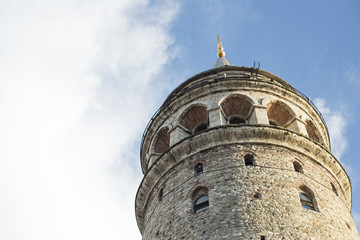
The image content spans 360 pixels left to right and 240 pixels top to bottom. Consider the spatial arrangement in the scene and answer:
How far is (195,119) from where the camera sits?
2325 centimetres

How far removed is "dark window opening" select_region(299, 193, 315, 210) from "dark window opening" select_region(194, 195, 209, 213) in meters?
3.32

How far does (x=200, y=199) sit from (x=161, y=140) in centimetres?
714

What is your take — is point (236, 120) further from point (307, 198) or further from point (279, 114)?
point (307, 198)

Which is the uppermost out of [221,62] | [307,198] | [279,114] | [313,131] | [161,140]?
[221,62]

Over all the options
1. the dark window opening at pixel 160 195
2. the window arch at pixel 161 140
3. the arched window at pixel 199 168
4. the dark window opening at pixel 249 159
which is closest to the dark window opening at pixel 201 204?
the arched window at pixel 199 168

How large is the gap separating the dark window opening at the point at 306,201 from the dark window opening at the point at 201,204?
3321mm

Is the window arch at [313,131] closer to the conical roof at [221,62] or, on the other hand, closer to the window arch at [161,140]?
the window arch at [161,140]

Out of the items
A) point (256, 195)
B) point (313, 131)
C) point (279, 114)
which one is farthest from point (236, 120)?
point (256, 195)

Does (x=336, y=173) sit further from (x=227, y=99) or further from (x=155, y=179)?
(x=155, y=179)

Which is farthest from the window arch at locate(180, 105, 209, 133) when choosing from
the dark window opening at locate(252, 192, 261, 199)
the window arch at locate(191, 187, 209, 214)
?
the dark window opening at locate(252, 192, 261, 199)

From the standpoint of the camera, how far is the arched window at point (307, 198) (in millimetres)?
16844

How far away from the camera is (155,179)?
802 inches

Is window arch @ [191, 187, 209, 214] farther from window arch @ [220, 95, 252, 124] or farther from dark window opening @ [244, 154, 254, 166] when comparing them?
window arch @ [220, 95, 252, 124]

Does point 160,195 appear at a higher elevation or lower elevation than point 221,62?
lower
